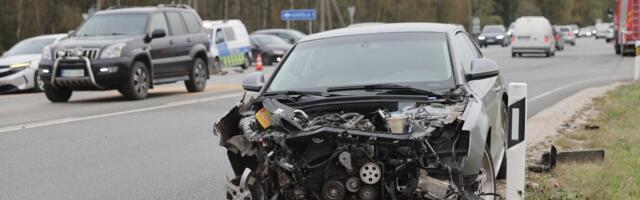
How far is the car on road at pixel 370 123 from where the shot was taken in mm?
4863

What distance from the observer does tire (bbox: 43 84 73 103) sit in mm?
16734

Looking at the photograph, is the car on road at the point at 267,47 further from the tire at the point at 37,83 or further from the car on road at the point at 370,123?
the car on road at the point at 370,123

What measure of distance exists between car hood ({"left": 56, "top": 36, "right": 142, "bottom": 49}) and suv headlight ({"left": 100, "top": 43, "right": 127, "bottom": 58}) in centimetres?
9

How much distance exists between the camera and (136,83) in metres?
16.8

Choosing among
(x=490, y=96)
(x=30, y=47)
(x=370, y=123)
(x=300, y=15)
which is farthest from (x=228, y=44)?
(x=300, y=15)

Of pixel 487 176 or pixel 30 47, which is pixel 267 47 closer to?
pixel 30 47

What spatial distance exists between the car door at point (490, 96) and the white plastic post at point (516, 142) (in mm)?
135

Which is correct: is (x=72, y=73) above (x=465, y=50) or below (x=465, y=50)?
below

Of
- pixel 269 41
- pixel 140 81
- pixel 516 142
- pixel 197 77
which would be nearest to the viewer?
pixel 516 142

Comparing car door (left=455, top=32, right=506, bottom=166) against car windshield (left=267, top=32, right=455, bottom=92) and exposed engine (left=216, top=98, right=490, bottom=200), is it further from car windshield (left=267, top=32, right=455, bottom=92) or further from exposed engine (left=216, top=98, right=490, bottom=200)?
exposed engine (left=216, top=98, right=490, bottom=200)

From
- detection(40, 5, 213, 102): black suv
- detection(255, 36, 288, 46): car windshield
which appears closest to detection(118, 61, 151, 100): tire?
detection(40, 5, 213, 102): black suv

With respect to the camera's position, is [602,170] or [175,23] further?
[175,23]

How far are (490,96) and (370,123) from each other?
5.31ft

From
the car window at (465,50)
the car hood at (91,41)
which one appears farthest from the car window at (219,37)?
the car window at (465,50)
